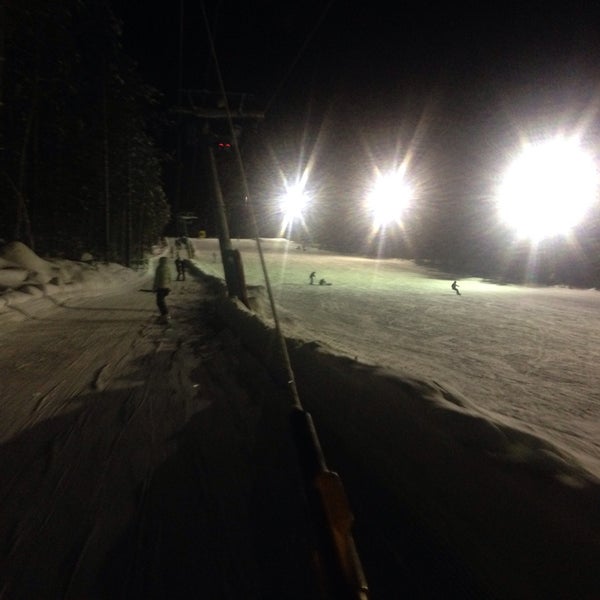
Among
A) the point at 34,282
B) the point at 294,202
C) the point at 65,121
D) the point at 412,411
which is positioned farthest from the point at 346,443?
the point at 294,202

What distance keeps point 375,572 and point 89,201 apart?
23200 mm

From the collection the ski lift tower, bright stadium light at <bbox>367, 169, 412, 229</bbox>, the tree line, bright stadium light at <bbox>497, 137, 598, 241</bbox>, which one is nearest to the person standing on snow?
the ski lift tower

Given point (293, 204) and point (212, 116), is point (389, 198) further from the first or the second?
point (212, 116)

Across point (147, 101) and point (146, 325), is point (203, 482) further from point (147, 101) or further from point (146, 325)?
point (147, 101)

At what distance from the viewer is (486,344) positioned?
1021cm

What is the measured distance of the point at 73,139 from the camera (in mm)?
18312

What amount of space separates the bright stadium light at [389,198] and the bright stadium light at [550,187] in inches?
544

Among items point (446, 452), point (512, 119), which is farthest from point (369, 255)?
point (446, 452)

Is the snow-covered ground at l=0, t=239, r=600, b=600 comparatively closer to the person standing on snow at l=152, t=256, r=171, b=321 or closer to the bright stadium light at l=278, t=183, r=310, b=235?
the person standing on snow at l=152, t=256, r=171, b=321

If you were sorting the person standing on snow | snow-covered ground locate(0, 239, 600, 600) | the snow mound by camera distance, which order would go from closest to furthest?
snow-covered ground locate(0, 239, 600, 600) → the snow mound → the person standing on snow

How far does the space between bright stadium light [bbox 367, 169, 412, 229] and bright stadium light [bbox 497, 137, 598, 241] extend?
1383 centimetres

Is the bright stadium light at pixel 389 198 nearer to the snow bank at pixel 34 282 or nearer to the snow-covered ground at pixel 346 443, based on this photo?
the snow bank at pixel 34 282

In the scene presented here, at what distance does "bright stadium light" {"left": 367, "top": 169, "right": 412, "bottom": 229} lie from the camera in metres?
45.2

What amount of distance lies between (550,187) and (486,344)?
2460 cm
